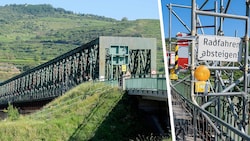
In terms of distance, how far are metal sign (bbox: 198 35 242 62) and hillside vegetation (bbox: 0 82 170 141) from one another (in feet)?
51.0

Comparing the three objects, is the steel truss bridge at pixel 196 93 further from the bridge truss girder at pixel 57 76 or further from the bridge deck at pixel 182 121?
the bridge truss girder at pixel 57 76

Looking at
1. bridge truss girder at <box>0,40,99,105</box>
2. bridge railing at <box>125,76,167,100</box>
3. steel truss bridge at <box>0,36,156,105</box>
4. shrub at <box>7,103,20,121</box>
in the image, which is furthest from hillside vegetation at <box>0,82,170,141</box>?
bridge truss girder at <box>0,40,99,105</box>

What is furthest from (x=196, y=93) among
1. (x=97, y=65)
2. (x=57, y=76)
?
(x=57, y=76)

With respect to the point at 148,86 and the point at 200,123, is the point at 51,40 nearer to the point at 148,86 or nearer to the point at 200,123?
the point at 148,86

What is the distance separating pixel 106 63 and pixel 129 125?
46.1ft

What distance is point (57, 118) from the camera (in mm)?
22766

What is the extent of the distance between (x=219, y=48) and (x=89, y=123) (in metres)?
16.8

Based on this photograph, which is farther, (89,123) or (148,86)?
(89,123)

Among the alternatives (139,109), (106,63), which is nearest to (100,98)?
(139,109)

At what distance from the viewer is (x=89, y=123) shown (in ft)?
71.6

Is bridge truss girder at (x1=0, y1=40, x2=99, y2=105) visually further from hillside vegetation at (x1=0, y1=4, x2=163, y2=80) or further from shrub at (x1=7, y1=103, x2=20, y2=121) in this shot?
hillside vegetation at (x1=0, y1=4, x2=163, y2=80)

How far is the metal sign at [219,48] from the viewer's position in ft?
17.5

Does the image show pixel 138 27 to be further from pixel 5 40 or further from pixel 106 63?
pixel 106 63

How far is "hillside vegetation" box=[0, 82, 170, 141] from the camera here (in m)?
21.3
